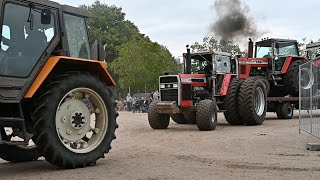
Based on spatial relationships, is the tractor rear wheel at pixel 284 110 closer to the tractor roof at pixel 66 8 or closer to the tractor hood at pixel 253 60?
the tractor hood at pixel 253 60

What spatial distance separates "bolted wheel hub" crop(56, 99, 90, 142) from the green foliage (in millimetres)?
51518

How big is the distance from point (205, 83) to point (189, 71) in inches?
31.8

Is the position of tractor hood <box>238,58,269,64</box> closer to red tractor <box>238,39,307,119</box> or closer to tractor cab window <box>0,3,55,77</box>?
red tractor <box>238,39,307,119</box>

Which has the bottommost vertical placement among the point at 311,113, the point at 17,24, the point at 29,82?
the point at 311,113

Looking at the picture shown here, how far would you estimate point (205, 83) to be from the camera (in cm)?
1541

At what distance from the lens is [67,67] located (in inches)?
277

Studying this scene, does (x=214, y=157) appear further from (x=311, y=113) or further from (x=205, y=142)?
(x=311, y=113)

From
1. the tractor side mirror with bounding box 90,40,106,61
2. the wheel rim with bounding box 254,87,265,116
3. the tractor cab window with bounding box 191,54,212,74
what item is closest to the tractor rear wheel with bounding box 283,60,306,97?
the wheel rim with bounding box 254,87,265,116

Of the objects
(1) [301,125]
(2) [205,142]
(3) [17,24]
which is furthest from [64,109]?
(1) [301,125]

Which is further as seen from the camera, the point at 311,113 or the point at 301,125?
the point at 301,125

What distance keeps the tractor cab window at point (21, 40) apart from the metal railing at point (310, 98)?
5753 millimetres

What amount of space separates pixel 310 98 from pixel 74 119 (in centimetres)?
593

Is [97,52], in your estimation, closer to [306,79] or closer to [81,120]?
[81,120]

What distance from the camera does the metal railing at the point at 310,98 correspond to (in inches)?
378
